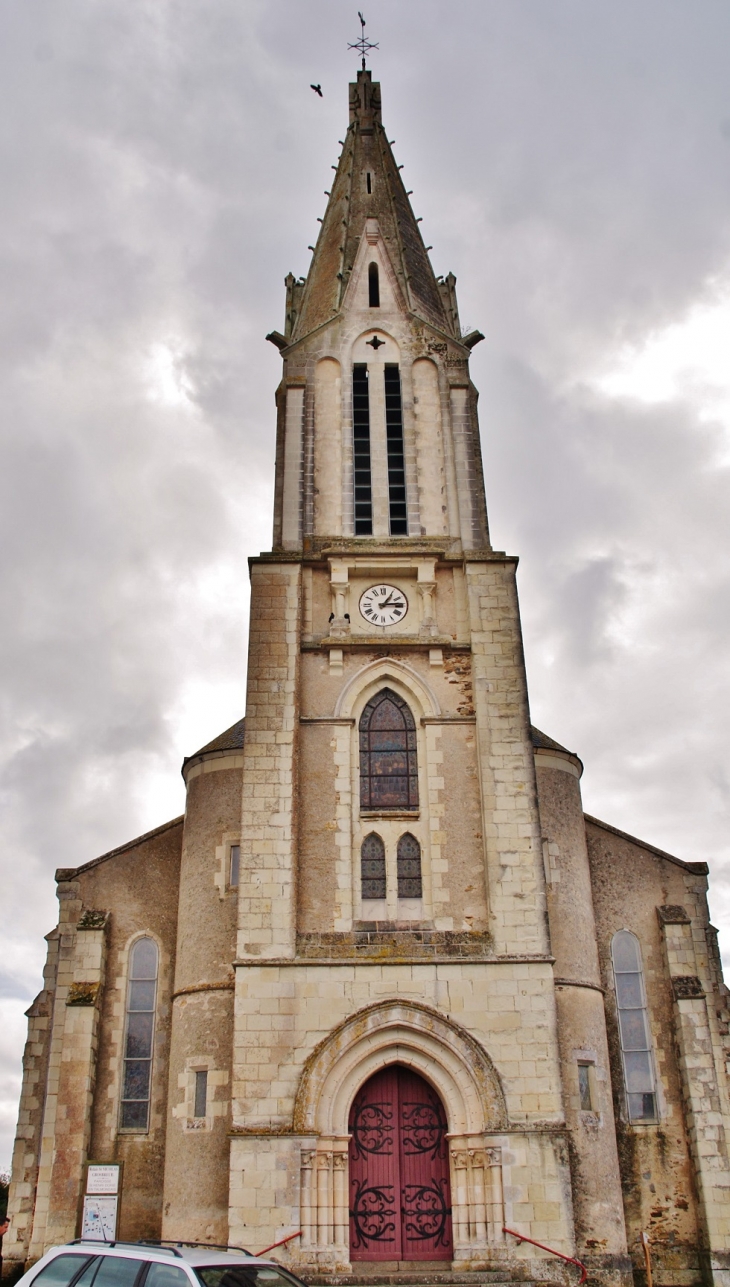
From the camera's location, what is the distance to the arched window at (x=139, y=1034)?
65.9 feet

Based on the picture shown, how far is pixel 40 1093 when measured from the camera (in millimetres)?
20203

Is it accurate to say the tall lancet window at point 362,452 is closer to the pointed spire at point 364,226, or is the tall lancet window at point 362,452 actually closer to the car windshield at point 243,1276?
the pointed spire at point 364,226

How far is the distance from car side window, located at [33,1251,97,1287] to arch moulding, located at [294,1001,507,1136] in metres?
6.66

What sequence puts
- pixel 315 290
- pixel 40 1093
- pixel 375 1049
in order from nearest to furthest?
pixel 375 1049
pixel 40 1093
pixel 315 290

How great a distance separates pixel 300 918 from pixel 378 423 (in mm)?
10596

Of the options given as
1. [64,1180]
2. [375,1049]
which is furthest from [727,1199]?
[64,1180]

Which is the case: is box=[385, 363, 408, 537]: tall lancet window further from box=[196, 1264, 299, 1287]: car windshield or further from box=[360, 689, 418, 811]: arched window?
box=[196, 1264, 299, 1287]: car windshield

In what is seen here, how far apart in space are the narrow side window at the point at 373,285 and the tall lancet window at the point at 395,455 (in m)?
1.88

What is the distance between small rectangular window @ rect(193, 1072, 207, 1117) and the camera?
18625mm

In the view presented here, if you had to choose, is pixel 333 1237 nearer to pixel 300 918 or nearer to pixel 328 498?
pixel 300 918

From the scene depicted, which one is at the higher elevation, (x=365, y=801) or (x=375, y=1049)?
(x=365, y=801)

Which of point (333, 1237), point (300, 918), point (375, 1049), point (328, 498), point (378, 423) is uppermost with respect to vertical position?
point (378, 423)

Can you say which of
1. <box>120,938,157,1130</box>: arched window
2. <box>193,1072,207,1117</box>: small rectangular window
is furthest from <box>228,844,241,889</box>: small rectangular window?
<box>193,1072,207,1117</box>: small rectangular window

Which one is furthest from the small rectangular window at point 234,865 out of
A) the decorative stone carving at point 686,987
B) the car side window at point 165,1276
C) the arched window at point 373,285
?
the arched window at point 373,285
